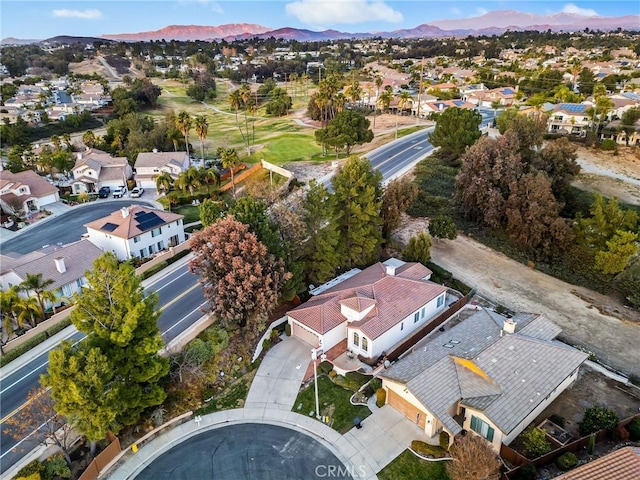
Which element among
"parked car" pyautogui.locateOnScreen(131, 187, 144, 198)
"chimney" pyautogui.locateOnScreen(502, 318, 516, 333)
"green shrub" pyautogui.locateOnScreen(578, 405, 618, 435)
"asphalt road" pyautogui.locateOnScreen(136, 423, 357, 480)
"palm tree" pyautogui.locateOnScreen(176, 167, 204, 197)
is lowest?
"asphalt road" pyautogui.locateOnScreen(136, 423, 357, 480)

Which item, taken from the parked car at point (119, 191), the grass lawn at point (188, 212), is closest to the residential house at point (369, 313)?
the grass lawn at point (188, 212)

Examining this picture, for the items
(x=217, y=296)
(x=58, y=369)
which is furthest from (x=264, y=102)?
(x=58, y=369)

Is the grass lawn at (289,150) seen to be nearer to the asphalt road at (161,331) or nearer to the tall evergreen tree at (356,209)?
the tall evergreen tree at (356,209)

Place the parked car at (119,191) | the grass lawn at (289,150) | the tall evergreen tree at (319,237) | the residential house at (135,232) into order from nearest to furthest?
the tall evergreen tree at (319,237) < the residential house at (135,232) < the parked car at (119,191) < the grass lawn at (289,150)

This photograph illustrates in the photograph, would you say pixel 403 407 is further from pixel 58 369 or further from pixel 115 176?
pixel 115 176

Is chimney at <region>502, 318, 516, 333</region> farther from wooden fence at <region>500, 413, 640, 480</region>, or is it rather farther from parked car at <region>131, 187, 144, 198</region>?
parked car at <region>131, 187, 144, 198</region>

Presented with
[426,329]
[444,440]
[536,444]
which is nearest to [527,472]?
[536,444]

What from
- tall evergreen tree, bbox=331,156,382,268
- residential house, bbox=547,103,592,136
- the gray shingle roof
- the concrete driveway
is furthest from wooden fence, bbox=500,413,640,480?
residential house, bbox=547,103,592,136
